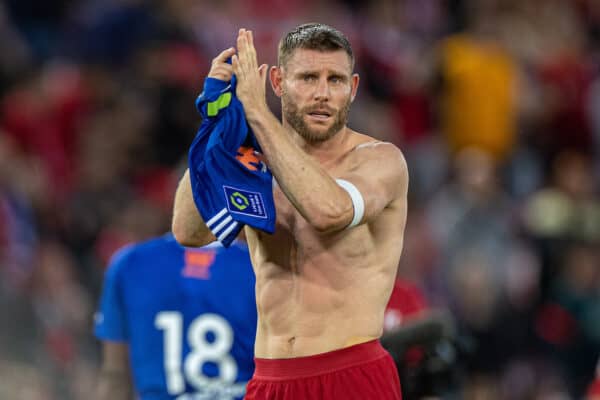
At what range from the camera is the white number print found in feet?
18.4

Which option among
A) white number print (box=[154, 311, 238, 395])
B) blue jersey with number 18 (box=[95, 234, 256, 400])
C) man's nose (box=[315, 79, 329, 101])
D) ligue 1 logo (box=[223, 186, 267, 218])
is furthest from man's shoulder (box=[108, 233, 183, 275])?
man's nose (box=[315, 79, 329, 101])

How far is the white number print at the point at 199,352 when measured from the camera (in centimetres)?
560

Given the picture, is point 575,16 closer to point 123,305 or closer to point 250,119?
point 123,305

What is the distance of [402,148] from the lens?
34.6 ft

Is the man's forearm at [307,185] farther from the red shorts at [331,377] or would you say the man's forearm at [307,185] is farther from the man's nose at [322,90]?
the red shorts at [331,377]

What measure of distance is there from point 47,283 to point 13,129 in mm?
1641

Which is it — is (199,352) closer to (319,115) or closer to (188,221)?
(188,221)

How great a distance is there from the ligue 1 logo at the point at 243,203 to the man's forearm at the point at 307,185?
0.17 meters

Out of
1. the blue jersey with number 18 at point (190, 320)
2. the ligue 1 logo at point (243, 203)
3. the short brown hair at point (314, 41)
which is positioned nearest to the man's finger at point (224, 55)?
the short brown hair at point (314, 41)

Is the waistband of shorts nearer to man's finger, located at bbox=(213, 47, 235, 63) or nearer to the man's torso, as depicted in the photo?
the man's torso

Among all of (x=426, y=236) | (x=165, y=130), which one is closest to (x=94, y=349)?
(x=165, y=130)

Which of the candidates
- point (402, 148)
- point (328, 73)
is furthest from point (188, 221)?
point (402, 148)

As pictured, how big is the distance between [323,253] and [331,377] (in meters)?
0.43

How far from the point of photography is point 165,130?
9.84 metres
